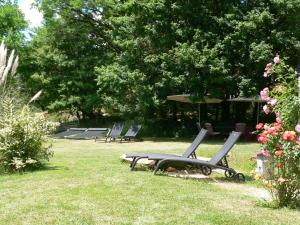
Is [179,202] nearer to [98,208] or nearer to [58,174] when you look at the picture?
[98,208]

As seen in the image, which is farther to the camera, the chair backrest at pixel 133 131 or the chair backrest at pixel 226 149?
the chair backrest at pixel 133 131

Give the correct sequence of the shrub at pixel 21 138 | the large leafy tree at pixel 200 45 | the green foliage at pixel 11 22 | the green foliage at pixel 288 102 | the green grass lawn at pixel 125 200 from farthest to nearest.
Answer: the green foliage at pixel 11 22
the large leafy tree at pixel 200 45
the shrub at pixel 21 138
the green foliage at pixel 288 102
the green grass lawn at pixel 125 200

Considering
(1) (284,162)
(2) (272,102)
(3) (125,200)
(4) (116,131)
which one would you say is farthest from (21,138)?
(4) (116,131)

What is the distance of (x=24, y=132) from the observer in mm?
9188

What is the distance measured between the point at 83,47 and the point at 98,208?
79.5 feet

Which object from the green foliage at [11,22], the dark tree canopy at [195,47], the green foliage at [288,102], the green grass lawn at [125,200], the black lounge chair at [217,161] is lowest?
the green grass lawn at [125,200]

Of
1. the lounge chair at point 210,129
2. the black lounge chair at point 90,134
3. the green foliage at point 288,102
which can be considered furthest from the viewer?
the black lounge chair at point 90,134

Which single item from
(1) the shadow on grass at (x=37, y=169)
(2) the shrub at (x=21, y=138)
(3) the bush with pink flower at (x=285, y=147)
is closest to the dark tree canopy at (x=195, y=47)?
(1) the shadow on grass at (x=37, y=169)

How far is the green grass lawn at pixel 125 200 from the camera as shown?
5332 millimetres

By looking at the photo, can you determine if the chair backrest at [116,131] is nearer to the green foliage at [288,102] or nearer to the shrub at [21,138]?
the shrub at [21,138]

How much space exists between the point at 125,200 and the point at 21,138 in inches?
149

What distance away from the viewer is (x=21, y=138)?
9.19 metres

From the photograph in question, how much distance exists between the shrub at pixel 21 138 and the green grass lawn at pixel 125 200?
506mm

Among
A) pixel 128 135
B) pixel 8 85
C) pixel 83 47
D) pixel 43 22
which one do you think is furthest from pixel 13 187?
pixel 43 22
